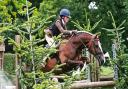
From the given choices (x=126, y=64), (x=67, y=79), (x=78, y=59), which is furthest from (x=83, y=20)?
(x=67, y=79)

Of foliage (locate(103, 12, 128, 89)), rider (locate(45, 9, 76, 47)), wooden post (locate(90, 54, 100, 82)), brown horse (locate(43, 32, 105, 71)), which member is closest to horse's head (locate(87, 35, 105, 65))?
brown horse (locate(43, 32, 105, 71))

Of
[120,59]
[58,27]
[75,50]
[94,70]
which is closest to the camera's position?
[120,59]

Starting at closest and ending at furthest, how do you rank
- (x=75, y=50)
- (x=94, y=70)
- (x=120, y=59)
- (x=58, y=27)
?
(x=120, y=59), (x=58, y=27), (x=75, y=50), (x=94, y=70)

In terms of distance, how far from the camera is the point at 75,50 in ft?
35.8

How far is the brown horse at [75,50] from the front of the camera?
34.5 feet

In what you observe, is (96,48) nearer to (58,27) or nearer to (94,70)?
(94,70)

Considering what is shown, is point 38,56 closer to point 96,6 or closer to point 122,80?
point 122,80

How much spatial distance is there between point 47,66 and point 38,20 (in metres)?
4.98

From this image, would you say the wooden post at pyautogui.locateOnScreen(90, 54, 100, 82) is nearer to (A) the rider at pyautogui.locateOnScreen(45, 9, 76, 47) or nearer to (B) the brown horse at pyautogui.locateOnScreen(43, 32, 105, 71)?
(B) the brown horse at pyautogui.locateOnScreen(43, 32, 105, 71)

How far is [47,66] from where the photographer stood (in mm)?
10422

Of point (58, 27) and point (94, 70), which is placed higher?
point (58, 27)

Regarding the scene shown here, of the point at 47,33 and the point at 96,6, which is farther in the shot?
the point at 96,6

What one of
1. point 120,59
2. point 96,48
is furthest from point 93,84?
point 96,48

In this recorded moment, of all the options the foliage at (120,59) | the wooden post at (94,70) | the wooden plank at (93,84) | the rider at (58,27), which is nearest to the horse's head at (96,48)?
the wooden post at (94,70)
